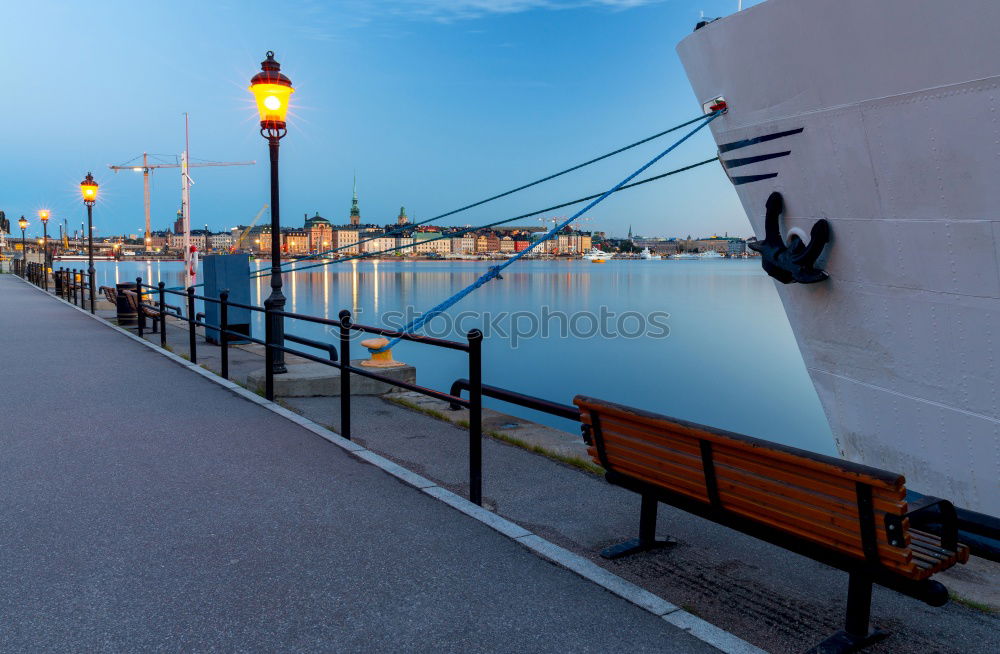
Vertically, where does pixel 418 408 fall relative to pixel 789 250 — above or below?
below

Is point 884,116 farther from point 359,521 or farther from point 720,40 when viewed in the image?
point 359,521

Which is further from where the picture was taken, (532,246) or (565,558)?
(532,246)

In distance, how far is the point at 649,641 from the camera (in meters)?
3.05

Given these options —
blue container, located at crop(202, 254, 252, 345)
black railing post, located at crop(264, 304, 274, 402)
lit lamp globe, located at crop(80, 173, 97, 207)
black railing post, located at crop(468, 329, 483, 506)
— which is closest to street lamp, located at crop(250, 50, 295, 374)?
black railing post, located at crop(264, 304, 274, 402)

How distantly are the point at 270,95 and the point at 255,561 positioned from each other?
7997 millimetres

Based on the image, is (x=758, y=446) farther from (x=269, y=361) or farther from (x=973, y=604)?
(x=269, y=361)

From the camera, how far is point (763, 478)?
10.4 ft

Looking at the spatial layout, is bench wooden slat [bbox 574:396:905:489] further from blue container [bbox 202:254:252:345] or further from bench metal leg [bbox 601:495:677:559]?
blue container [bbox 202:254:252:345]

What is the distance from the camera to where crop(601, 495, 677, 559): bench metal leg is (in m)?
4.00

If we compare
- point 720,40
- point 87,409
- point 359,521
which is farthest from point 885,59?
point 87,409

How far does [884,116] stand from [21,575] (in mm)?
5577

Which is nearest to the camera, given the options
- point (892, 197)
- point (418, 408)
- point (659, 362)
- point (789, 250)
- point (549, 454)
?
point (892, 197)

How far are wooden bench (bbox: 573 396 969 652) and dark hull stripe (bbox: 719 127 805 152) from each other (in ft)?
10.0

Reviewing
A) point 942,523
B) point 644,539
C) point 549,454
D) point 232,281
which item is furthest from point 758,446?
point 232,281
